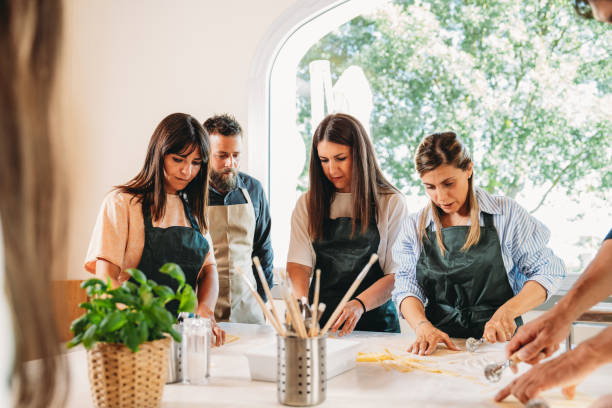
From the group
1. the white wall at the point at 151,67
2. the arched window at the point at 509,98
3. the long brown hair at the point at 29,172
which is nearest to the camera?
the long brown hair at the point at 29,172

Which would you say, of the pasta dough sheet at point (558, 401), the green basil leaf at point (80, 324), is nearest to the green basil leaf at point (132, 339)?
the green basil leaf at point (80, 324)

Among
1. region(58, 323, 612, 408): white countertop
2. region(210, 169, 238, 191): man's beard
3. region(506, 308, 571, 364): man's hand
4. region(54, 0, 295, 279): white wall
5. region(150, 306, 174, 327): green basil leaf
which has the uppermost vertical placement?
region(54, 0, 295, 279): white wall

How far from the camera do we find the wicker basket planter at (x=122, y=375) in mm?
1166

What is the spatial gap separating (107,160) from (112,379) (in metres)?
3.21

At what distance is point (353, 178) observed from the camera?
8.04 ft

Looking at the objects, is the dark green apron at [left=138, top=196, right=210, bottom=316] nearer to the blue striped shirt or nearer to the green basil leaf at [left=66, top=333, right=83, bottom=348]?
the blue striped shirt

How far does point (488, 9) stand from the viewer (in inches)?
242

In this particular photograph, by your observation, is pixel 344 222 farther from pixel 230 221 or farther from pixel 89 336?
pixel 89 336

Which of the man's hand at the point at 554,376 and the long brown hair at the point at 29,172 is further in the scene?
the man's hand at the point at 554,376

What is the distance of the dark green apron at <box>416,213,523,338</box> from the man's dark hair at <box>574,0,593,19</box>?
101 cm

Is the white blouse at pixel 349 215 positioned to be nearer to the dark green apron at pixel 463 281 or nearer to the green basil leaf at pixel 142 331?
the dark green apron at pixel 463 281

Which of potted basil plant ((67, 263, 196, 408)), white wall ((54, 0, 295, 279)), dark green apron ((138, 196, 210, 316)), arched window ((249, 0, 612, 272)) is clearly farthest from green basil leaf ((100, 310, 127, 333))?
arched window ((249, 0, 612, 272))

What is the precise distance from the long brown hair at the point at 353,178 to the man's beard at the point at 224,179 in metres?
0.60

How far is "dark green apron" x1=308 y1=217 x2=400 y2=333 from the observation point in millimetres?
2412
